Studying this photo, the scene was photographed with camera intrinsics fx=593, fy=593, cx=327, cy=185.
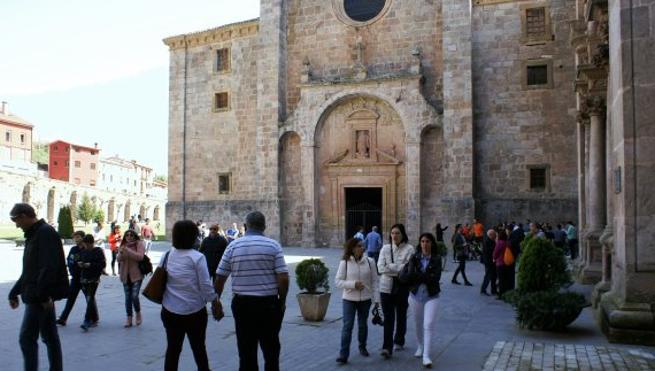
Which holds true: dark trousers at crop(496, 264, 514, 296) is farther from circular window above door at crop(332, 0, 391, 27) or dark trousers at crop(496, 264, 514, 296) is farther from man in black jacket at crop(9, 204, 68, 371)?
circular window above door at crop(332, 0, 391, 27)

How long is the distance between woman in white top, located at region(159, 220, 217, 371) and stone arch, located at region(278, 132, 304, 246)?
2232 cm

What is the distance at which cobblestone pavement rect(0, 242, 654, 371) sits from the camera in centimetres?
696

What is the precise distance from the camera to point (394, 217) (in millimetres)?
26266

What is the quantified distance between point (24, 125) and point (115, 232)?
72.2 m

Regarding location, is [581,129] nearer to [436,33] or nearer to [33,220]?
[436,33]

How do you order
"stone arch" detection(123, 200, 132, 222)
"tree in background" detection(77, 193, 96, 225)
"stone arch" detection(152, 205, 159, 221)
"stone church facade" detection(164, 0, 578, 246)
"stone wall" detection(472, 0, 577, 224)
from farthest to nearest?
"stone arch" detection(152, 205, 159, 221)
"stone arch" detection(123, 200, 132, 222)
"tree in background" detection(77, 193, 96, 225)
"stone church facade" detection(164, 0, 578, 246)
"stone wall" detection(472, 0, 577, 224)

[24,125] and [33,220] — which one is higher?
[24,125]

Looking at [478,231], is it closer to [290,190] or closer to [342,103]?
[342,103]

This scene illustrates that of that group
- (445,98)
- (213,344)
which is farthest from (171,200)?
(213,344)

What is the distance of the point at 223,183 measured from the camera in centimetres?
3031

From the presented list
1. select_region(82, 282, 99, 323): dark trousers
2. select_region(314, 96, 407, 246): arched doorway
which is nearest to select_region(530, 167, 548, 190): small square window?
select_region(314, 96, 407, 246): arched doorway

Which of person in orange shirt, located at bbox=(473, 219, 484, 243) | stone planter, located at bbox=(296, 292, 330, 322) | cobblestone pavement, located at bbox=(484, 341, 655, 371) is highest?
person in orange shirt, located at bbox=(473, 219, 484, 243)

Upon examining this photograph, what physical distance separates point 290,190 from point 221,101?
20.9ft

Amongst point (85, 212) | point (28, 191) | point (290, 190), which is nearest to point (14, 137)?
point (28, 191)
